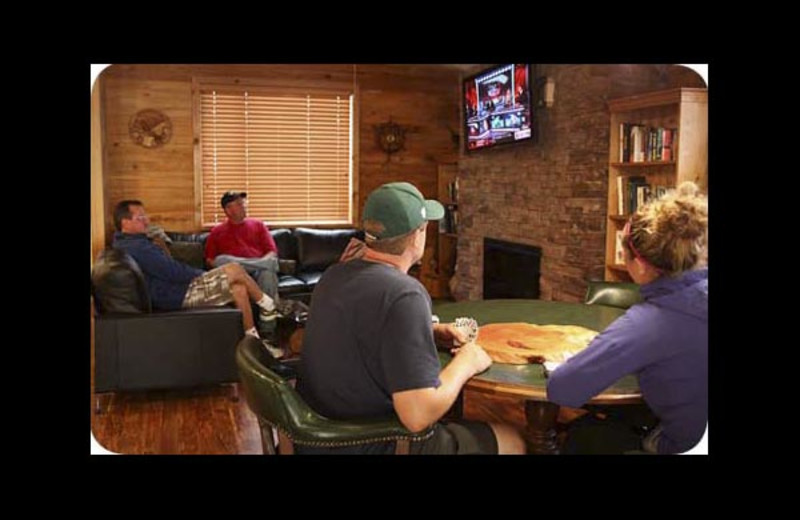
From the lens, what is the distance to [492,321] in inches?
110

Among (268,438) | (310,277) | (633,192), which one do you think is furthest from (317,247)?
(268,438)

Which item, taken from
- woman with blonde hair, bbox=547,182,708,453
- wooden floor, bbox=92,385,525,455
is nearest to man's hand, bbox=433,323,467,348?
woman with blonde hair, bbox=547,182,708,453

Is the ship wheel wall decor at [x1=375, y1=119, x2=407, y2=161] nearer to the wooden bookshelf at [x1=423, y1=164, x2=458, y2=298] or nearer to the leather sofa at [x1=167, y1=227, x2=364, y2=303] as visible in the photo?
the wooden bookshelf at [x1=423, y1=164, x2=458, y2=298]

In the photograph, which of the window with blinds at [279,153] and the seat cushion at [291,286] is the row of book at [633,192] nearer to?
the seat cushion at [291,286]

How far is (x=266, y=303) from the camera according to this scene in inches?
197

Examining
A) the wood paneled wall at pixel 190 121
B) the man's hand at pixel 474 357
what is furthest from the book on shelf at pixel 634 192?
the wood paneled wall at pixel 190 121

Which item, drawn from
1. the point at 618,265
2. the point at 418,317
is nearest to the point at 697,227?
the point at 418,317

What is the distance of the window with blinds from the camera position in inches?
258

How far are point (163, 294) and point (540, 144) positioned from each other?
2824 millimetres

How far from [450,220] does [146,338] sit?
12.3 feet

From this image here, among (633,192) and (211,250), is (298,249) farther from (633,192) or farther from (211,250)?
(633,192)

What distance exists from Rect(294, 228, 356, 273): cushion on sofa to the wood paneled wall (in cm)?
72

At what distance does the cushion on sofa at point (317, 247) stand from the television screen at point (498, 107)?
142cm

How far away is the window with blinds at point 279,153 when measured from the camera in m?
6.54
